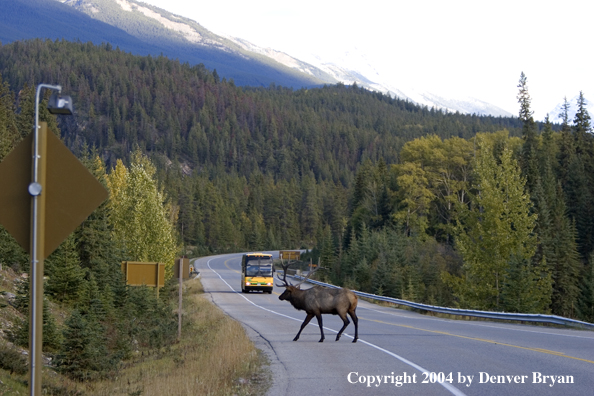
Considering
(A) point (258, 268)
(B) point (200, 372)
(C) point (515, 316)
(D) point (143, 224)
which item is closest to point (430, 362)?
(B) point (200, 372)

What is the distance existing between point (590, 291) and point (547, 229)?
8.15 metres

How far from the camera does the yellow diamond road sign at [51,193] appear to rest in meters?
4.82

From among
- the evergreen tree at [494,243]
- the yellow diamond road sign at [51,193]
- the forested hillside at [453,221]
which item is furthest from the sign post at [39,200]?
the evergreen tree at [494,243]

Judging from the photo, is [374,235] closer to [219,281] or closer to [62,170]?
[219,281]

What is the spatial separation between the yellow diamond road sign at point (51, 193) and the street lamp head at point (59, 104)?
396 millimetres

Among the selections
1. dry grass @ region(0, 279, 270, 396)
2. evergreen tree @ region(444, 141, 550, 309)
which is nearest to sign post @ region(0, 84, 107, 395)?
dry grass @ region(0, 279, 270, 396)

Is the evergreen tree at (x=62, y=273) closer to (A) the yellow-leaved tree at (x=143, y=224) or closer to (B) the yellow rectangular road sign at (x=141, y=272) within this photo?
(B) the yellow rectangular road sign at (x=141, y=272)

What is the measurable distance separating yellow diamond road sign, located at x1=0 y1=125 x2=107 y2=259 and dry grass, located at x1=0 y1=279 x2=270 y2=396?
5.08 m

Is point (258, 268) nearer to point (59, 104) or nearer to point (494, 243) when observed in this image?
point (494, 243)

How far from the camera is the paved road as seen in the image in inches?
358

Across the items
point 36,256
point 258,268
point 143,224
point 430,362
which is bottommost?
point 258,268

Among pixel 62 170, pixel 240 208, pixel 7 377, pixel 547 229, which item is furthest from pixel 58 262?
pixel 240 208

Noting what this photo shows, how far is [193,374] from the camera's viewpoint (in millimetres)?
11727

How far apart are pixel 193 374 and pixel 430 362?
460cm
